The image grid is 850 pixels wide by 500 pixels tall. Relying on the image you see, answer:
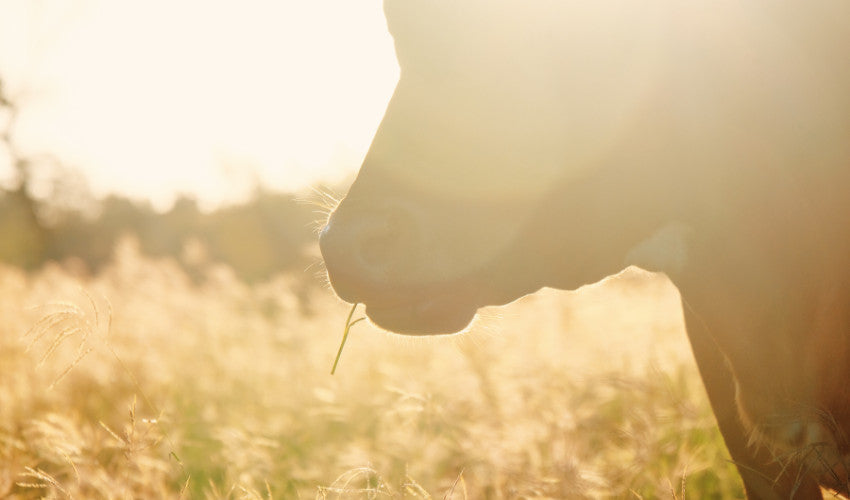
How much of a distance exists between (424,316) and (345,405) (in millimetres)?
2002

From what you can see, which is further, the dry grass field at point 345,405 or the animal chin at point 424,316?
the dry grass field at point 345,405

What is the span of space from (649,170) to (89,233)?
27.5 m

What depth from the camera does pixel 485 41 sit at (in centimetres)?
191

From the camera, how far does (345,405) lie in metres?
3.89

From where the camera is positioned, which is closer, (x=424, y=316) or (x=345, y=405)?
(x=424, y=316)

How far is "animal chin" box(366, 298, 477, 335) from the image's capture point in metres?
2.03

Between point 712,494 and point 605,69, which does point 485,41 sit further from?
point 712,494

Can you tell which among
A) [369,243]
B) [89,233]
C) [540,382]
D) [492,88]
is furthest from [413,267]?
[89,233]

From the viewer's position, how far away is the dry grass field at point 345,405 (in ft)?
7.32

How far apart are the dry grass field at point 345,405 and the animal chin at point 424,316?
0.20m

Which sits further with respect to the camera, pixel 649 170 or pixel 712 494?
pixel 712 494

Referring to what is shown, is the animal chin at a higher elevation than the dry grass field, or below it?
higher

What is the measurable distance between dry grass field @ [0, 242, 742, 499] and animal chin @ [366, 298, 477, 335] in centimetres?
20

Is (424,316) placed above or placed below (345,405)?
above
